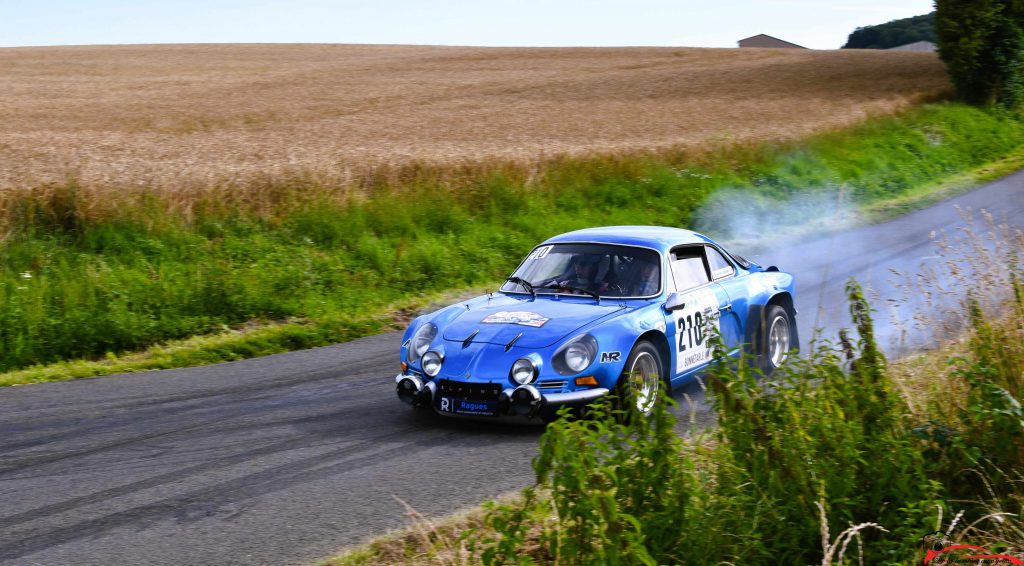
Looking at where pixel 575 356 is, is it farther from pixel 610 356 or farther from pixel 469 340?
pixel 469 340

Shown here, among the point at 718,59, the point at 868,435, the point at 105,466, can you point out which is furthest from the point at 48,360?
the point at 718,59

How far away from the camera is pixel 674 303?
8.60 meters

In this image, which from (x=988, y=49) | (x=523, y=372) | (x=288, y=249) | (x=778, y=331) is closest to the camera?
(x=523, y=372)

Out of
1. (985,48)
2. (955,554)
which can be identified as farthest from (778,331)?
(985,48)

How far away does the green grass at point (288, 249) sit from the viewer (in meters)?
11.5

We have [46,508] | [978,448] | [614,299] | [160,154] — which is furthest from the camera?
[160,154]

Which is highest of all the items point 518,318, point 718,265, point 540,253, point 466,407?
point 540,253

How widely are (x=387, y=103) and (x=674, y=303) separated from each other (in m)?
27.9

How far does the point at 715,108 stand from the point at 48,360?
27.0m

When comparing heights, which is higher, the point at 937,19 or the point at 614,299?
the point at 937,19

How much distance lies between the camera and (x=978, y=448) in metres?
5.22

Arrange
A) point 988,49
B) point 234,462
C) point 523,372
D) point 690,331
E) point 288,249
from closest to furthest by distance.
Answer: point 234,462 → point 523,372 → point 690,331 → point 288,249 → point 988,49

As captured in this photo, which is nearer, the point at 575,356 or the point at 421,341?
the point at 575,356

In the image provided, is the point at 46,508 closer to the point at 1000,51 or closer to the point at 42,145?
the point at 42,145
